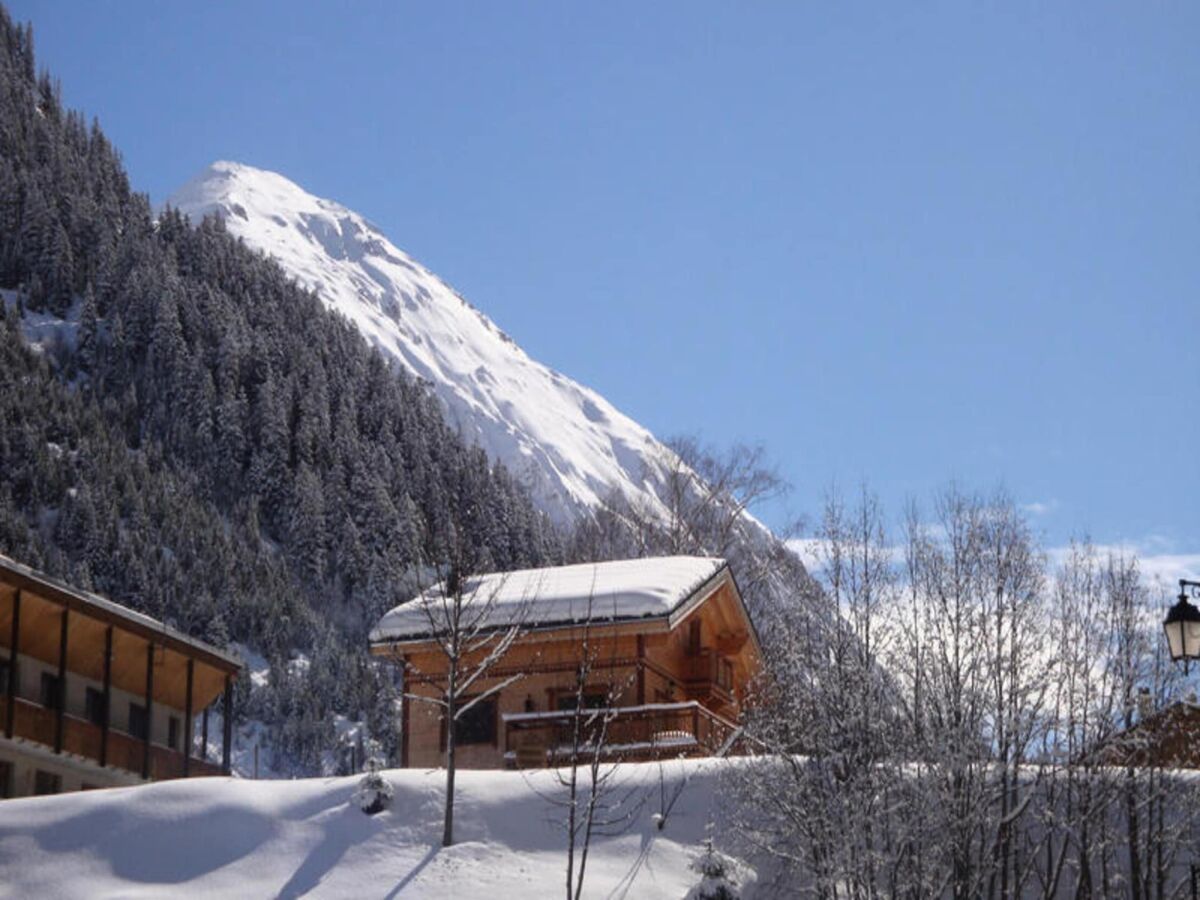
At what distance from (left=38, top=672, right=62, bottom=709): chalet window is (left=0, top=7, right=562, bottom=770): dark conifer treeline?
4565cm

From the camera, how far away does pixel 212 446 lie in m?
108

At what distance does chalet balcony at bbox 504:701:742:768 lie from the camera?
1157 inches

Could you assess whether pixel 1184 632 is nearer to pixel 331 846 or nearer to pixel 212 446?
pixel 331 846

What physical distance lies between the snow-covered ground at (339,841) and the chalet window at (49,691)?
9.63 metres

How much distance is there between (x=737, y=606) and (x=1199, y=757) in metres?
14.1

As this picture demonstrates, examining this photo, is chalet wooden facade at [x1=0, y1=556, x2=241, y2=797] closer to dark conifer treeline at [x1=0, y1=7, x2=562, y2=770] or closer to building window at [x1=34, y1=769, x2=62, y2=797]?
building window at [x1=34, y1=769, x2=62, y2=797]

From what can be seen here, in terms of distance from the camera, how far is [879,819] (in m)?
20.3

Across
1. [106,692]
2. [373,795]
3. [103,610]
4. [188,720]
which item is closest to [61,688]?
[106,692]

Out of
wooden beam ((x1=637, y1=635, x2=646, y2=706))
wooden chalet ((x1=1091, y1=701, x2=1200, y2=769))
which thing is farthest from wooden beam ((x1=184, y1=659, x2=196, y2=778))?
wooden chalet ((x1=1091, y1=701, x2=1200, y2=769))

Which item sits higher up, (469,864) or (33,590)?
(33,590)

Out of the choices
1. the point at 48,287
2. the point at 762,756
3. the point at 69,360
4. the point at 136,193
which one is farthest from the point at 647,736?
the point at 136,193

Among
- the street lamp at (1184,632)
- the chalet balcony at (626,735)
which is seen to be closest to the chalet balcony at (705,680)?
the chalet balcony at (626,735)

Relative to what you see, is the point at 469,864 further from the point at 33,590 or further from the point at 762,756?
the point at 33,590

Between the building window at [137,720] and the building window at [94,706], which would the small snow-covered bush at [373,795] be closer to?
the building window at [94,706]
